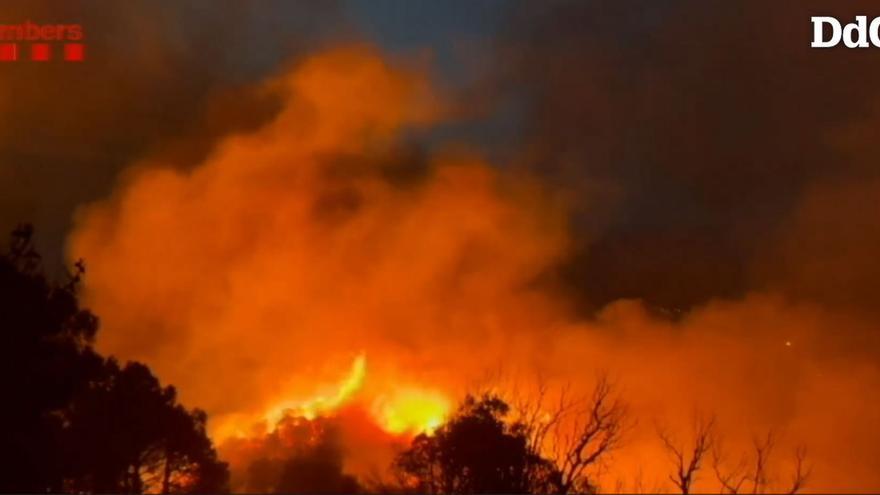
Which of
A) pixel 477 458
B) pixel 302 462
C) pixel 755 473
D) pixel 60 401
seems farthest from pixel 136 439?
pixel 755 473

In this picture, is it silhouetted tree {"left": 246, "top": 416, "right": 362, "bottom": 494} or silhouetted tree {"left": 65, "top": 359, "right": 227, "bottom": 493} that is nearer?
silhouetted tree {"left": 65, "top": 359, "right": 227, "bottom": 493}

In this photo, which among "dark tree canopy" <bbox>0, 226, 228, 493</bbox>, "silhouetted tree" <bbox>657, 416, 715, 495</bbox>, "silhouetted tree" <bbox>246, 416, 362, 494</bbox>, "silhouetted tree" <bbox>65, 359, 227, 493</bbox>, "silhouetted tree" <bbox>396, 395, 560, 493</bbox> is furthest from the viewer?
"silhouetted tree" <bbox>657, 416, 715, 495</bbox>

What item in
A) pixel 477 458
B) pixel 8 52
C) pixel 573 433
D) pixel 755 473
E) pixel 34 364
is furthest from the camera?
pixel 573 433

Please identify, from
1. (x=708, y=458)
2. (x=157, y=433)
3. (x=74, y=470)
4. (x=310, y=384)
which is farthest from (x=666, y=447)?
(x=74, y=470)

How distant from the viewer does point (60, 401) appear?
477 inches

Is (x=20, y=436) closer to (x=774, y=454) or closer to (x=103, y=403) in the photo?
(x=103, y=403)

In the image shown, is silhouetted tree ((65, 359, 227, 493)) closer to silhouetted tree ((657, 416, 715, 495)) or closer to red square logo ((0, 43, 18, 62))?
red square logo ((0, 43, 18, 62))

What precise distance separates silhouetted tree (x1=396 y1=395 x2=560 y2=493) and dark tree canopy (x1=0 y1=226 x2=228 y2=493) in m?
4.64

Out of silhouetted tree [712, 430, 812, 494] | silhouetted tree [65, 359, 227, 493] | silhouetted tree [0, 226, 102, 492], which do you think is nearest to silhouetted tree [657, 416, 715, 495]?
silhouetted tree [712, 430, 812, 494]

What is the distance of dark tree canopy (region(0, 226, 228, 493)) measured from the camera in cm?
1154

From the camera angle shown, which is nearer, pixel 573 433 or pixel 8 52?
pixel 8 52

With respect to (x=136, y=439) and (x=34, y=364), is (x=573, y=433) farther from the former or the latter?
(x=34, y=364)

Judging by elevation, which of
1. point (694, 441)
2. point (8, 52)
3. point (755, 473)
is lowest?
point (755, 473)

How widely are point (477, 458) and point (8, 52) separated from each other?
36.2 feet
